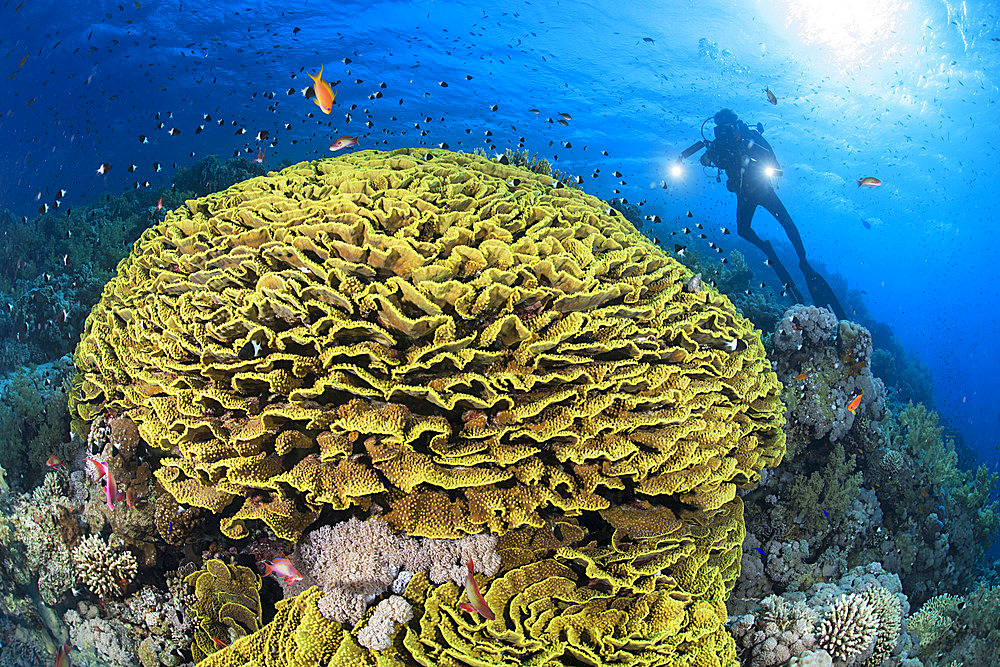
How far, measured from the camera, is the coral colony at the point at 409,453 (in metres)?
2.78

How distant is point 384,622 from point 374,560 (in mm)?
361

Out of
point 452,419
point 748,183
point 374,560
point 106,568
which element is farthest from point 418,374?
point 748,183

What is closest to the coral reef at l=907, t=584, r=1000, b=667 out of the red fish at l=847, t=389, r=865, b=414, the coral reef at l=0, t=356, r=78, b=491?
the red fish at l=847, t=389, r=865, b=414

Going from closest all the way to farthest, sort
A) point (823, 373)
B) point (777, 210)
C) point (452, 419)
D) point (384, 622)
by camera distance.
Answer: point (384, 622) < point (452, 419) < point (823, 373) < point (777, 210)

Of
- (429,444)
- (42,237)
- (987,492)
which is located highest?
(429,444)

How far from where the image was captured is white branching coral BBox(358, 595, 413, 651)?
2736mm

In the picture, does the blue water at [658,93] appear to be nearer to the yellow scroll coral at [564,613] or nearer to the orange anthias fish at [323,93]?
the orange anthias fish at [323,93]

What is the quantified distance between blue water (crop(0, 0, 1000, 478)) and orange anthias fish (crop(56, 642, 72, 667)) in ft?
49.5

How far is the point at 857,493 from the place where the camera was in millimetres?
6277

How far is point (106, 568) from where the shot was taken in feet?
13.4

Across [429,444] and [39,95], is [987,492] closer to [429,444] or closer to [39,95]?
[429,444]

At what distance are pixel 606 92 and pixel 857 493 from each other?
26269 mm

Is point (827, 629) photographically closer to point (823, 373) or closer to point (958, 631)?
point (958, 631)

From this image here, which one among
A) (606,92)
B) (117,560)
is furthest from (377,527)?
(606,92)
